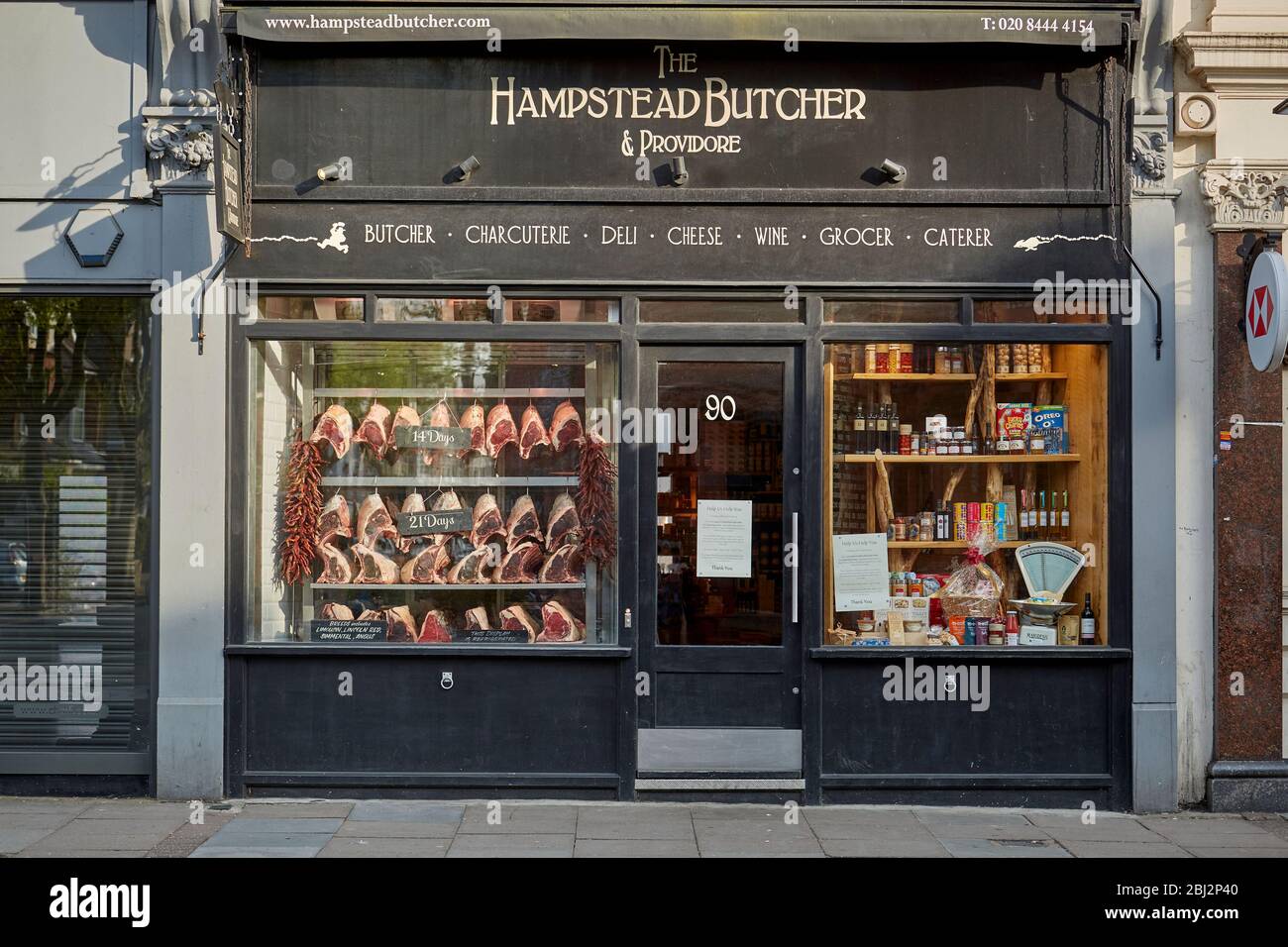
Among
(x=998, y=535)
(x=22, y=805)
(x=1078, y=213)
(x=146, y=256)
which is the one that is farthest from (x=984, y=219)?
(x=22, y=805)

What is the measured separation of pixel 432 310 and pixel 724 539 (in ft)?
8.39

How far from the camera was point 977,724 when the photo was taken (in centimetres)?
856

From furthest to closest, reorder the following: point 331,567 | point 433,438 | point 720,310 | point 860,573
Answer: point 433,438 → point 331,567 → point 860,573 → point 720,310

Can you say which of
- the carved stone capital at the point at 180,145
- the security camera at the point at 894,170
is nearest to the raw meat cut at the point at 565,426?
the security camera at the point at 894,170

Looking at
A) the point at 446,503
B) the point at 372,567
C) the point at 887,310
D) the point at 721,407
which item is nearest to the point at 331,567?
the point at 372,567

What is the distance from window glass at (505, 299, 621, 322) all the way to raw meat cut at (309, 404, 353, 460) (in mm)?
1378

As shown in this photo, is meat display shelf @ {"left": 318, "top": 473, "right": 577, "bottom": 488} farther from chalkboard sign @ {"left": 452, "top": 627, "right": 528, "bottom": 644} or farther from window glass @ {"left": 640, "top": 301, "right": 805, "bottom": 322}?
window glass @ {"left": 640, "top": 301, "right": 805, "bottom": 322}

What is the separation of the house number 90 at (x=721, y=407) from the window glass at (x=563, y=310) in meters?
0.87

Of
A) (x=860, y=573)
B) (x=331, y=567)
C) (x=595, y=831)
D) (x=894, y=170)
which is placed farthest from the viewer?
(x=331, y=567)

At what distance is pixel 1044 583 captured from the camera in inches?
349

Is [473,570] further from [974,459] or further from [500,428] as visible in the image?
[974,459]

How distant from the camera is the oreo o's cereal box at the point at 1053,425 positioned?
8875mm

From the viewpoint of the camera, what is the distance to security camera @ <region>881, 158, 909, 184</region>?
851 cm

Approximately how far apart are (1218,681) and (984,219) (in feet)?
11.5
